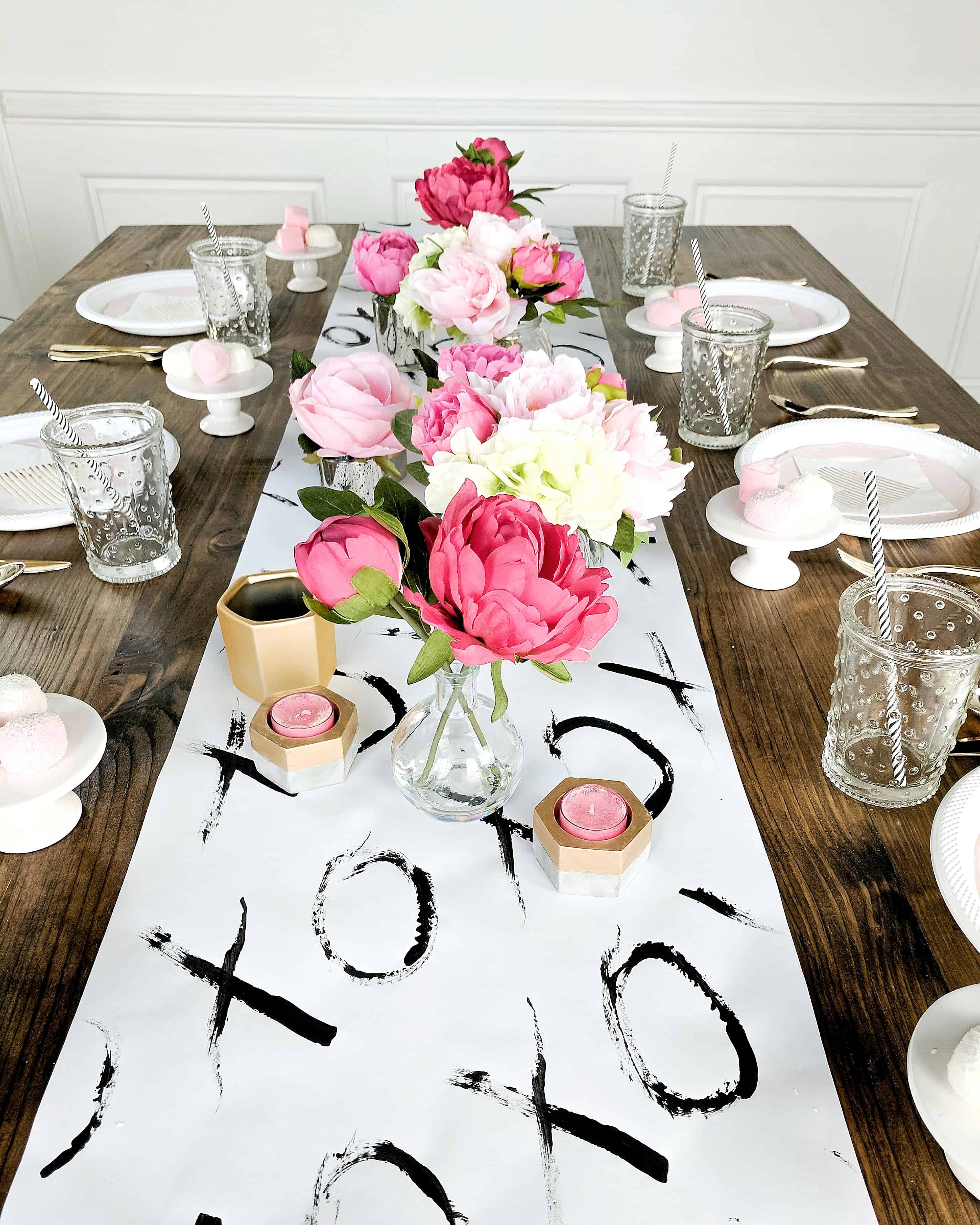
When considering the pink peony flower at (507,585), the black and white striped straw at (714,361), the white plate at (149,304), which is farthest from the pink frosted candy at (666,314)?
the pink peony flower at (507,585)

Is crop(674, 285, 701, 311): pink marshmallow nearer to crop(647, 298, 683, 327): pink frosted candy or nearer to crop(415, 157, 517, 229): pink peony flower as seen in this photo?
crop(647, 298, 683, 327): pink frosted candy

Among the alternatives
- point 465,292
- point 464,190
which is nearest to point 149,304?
point 464,190

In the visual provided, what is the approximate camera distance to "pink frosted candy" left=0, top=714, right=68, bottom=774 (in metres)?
0.59

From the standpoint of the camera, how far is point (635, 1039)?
519 millimetres

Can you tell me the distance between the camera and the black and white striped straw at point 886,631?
646 mm

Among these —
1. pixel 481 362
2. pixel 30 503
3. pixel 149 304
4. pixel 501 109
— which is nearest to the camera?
pixel 481 362

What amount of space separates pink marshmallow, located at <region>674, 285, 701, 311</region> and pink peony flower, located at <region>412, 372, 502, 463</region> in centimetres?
87

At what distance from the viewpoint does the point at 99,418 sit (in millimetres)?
925

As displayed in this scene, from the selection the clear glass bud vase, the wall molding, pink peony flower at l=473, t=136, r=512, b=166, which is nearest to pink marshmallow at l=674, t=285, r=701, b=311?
pink peony flower at l=473, t=136, r=512, b=166

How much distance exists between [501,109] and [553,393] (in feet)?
7.63

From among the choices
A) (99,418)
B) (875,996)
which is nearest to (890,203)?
(99,418)

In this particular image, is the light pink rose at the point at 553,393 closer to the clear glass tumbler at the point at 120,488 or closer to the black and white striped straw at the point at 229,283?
the clear glass tumbler at the point at 120,488

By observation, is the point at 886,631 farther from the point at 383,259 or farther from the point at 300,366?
the point at 383,259

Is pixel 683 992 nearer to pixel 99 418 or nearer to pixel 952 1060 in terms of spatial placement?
pixel 952 1060
